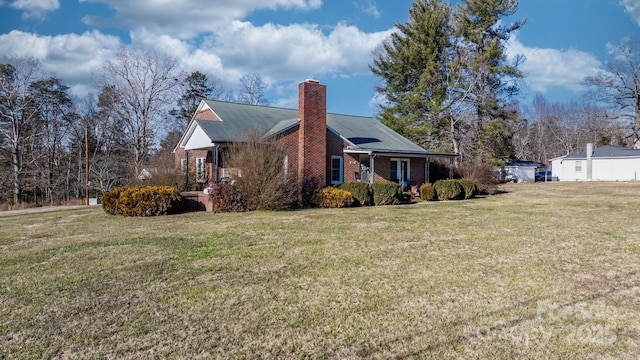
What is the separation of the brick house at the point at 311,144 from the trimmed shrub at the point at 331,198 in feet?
4.86

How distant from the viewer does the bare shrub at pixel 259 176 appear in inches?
539

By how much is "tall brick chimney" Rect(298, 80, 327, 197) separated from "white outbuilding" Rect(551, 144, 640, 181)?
107 feet

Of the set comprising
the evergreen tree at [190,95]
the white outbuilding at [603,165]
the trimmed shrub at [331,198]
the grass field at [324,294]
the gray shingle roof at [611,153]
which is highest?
the evergreen tree at [190,95]

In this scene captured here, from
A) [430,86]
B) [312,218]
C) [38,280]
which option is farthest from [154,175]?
[430,86]

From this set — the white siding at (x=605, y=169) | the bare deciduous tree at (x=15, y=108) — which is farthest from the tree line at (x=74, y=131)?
the white siding at (x=605, y=169)

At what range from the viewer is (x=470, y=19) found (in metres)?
34.3

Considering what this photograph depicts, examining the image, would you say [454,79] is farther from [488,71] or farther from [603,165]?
[603,165]

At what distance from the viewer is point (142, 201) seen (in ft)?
43.1

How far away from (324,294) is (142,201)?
10.2m

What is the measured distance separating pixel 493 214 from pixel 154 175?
525 inches

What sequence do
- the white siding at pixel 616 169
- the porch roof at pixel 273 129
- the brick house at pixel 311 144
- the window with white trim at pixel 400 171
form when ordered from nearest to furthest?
the porch roof at pixel 273 129 < the brick house at pixel 311 144 < the window with white trim at pixel 400 171 < the white siding at pixel 616 169

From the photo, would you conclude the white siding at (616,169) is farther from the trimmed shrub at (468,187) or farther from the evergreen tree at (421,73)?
the trimmed shrub at (468,187)

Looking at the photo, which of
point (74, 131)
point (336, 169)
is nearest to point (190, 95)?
point (74, 131)

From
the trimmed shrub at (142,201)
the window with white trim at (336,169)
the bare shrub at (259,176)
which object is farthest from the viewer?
the window with white trim at (336,169)
